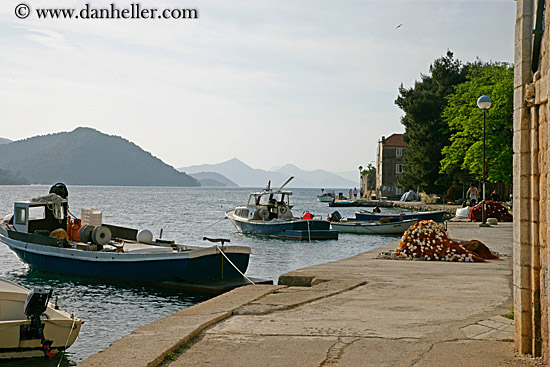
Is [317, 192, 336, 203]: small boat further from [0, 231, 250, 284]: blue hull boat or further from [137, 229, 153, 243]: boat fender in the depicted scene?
[0, 231, 250, 284]: blue hull boat

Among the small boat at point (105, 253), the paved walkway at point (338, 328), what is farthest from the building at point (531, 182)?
the small boat at point (105, 253)

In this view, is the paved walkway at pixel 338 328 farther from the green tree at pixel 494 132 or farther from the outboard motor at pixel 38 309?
the green tree at pixel 494 132

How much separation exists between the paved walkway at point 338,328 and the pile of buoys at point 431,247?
143 inches

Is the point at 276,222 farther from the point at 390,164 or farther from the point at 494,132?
the point at 390,164

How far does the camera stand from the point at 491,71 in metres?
50.9

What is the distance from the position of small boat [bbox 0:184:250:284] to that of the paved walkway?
5.94 metres

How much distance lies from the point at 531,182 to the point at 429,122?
205 ft

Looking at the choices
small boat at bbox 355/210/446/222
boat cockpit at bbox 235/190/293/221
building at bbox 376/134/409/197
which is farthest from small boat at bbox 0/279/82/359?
building at bbox 376/134/409/197

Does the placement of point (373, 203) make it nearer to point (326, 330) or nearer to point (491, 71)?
point (491, 71)

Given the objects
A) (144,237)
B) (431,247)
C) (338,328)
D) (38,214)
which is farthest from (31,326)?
(38,214)

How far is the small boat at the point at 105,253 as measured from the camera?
17.2 meters

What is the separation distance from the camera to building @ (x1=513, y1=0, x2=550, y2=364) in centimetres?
555

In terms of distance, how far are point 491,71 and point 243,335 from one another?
48696mm

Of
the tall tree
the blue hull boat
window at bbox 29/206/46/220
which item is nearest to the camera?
the blue hull boat
